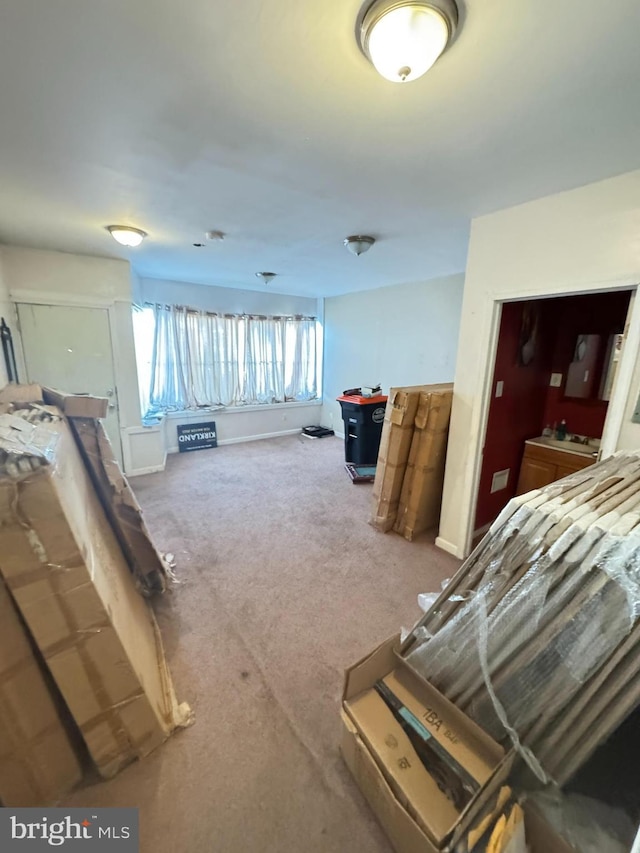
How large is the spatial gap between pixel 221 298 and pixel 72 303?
6.71ft

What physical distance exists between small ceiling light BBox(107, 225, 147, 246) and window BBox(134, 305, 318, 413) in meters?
1.70

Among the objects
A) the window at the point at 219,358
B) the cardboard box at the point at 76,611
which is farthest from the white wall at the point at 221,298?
the cardboard box at the point at 76,611

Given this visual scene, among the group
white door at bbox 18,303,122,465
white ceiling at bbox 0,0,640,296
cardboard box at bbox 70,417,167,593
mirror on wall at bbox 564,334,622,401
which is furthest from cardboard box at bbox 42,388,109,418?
mirror on wall at bbox 564,334,622,401

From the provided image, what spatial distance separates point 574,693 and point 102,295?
465 centimetres

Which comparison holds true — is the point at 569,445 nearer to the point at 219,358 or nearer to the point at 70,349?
the point at 219,358

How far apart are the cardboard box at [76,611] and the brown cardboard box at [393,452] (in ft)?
6.38

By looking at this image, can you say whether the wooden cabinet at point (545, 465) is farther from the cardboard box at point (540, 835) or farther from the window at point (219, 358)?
the window at point (219, 358)

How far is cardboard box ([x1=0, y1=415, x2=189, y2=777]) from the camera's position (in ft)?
3.41

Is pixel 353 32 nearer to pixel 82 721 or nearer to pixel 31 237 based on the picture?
pixel 82 721

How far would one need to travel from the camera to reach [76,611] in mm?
1137

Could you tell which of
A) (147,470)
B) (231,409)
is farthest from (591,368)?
(147,470)

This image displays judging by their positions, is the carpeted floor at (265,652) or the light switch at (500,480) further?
the light switch at (500,480)

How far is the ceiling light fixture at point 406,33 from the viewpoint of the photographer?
33.9 inches

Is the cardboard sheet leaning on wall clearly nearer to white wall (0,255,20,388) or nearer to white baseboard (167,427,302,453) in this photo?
white wall (0,255,20,388)
